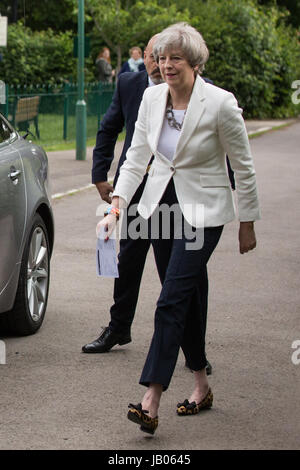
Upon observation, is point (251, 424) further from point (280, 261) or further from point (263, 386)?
point (280, 261)

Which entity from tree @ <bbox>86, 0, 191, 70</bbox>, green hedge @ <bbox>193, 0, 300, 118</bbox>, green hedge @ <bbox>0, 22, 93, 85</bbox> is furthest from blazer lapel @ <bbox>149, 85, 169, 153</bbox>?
green hedge @ <bbox>193, 0, 300, 118</bbox>

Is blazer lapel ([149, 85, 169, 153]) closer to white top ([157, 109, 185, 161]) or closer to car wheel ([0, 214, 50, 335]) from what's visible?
white top ([157, 109, 185, 161])

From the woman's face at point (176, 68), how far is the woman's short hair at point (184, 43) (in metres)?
0.02

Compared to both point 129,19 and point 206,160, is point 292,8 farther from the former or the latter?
point 206,160

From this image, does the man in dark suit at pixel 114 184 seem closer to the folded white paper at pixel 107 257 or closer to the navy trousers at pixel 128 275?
the navy trousers at pixel 128 275

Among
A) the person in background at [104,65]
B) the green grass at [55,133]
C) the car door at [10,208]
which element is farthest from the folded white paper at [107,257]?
the person in background at [104,65]

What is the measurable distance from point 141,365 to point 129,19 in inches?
1061

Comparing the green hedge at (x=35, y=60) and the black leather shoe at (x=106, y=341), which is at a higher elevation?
the black leather shoe at (x=106, y=341)

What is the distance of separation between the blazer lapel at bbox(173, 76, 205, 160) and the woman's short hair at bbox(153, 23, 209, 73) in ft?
0.45

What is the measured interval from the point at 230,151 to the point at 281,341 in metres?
1.95

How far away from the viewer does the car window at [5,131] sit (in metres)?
6.21

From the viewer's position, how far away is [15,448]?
14.1 feet

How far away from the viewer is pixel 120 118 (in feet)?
19.4

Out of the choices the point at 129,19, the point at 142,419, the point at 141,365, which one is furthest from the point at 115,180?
the point at 129,19
